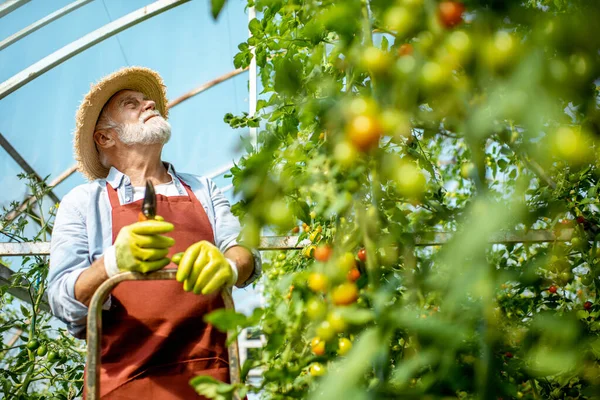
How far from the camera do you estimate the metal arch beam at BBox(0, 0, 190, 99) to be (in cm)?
327

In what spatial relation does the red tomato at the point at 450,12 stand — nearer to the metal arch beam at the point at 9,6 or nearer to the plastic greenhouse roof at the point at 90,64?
the plastic greenhouse roof at the point at 90,64

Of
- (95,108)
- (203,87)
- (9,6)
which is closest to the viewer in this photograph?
(95,108)

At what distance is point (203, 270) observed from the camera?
110 cm

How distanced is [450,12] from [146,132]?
139cm

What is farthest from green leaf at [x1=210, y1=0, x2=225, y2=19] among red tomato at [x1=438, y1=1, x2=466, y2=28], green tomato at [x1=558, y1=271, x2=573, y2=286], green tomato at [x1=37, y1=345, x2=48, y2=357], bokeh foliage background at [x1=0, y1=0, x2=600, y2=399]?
green tomato at [x1=37, y1=345, x2=48, y2=357]

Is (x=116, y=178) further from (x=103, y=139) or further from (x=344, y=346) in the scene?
(x=344, y=346)

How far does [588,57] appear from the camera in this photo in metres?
0.54

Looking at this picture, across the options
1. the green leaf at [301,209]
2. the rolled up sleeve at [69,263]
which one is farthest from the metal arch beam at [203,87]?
the green leaf at [301,209]

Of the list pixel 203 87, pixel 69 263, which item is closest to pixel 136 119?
pixel 69 263

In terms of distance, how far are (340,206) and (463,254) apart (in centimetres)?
29

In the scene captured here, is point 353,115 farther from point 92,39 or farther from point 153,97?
point 92,39

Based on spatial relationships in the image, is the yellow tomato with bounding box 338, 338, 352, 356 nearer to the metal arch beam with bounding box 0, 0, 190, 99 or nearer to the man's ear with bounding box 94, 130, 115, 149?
the man's ear with bounding box 94, 130, 115, 149

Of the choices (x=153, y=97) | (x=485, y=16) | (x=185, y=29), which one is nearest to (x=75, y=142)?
(x=153, y=97)

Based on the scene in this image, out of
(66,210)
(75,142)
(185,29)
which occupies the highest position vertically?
(185,29)
